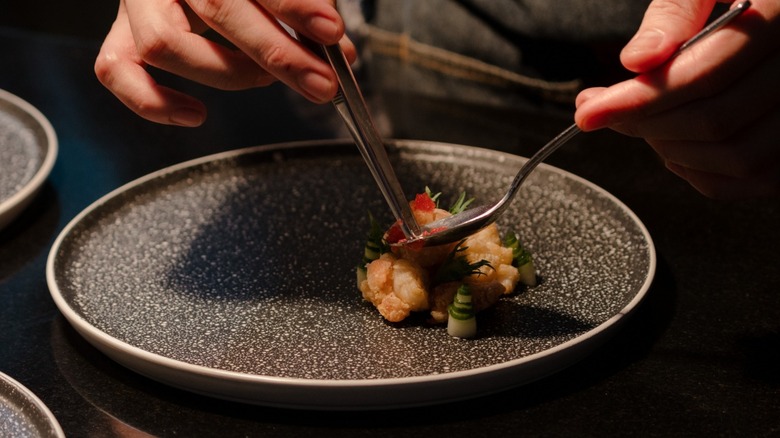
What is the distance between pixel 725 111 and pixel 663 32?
12 centimetres

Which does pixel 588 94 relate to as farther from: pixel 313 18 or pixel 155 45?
pixel 155 45

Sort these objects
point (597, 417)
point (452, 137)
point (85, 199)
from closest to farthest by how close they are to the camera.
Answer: point (597, 417)
point (85, 199)
point (452, 137)

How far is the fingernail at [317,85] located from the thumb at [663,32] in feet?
1.11

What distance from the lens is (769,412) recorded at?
0.92 meters

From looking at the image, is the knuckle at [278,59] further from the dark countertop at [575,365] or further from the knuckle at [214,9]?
the dark countertop at [575,365]

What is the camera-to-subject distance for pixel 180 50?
3.55ft

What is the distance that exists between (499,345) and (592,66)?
3.64ft

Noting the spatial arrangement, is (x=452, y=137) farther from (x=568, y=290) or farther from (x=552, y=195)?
(x=568, y=290)

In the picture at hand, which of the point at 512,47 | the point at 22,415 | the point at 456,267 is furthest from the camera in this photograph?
the point at 512,47

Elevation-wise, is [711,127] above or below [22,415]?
above

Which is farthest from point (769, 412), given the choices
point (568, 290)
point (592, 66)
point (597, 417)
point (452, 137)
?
point (592, 66)

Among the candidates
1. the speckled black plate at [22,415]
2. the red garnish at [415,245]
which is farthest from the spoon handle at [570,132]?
the speckled black plate at [22,415]

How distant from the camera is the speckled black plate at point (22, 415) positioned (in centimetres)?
85

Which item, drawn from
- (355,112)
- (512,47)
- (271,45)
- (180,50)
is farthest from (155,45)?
(512,47)
